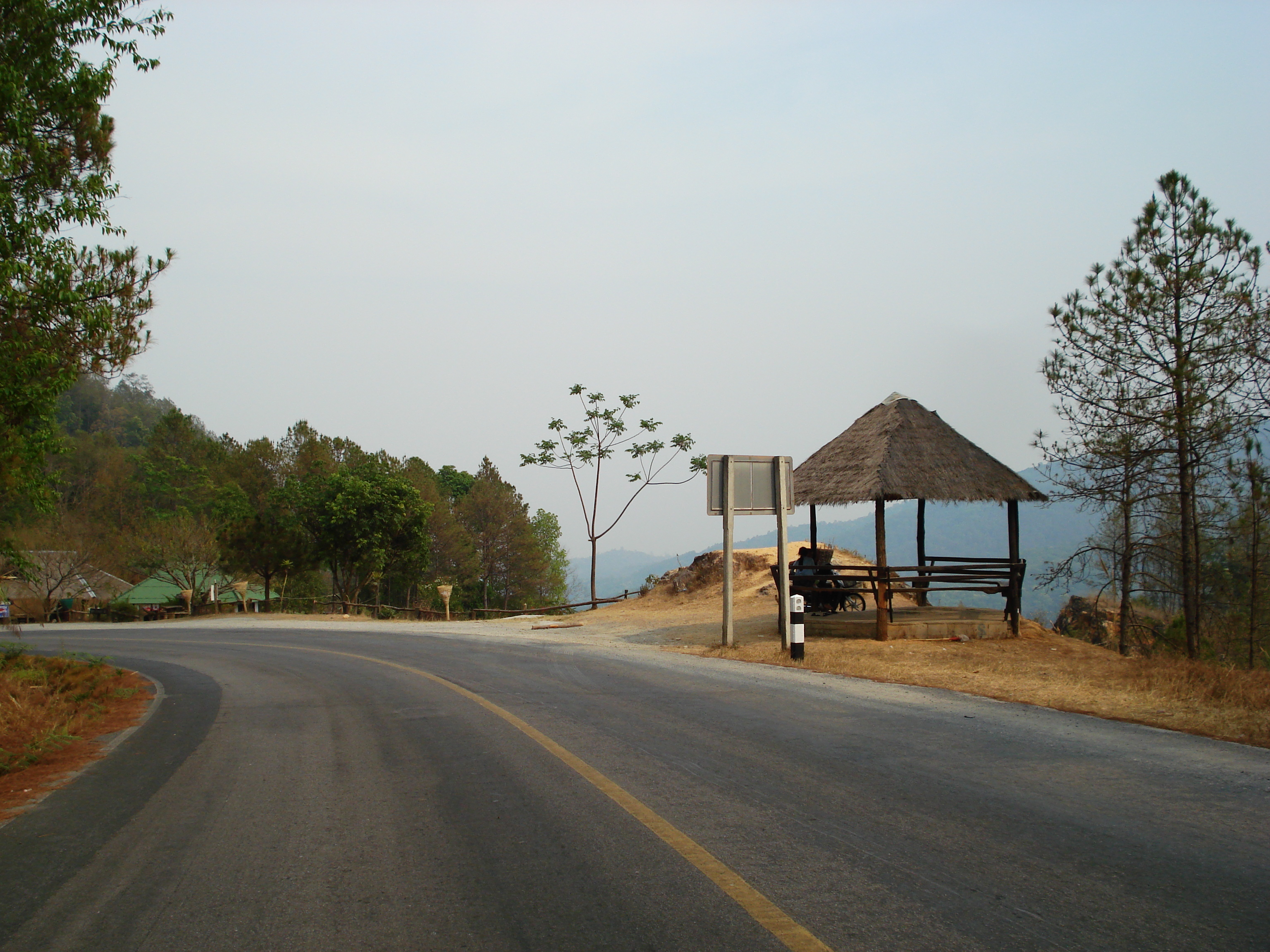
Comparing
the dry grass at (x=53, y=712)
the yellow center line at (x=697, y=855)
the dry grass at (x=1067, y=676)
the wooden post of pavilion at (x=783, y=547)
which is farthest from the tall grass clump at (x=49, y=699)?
the wooden post of pavilion at (x=783, y=547)

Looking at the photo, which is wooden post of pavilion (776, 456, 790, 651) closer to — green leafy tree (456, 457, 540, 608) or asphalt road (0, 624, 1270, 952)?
asphalt road (0, 624, 1270, 952)

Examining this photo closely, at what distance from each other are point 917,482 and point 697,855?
14288mm

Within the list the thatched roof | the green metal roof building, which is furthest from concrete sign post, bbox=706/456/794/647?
the green metal roof building

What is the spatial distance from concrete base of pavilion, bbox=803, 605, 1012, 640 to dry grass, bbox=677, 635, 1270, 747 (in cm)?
38

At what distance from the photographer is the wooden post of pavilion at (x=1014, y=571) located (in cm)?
1777

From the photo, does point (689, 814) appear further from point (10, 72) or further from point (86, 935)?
point (10, 72)

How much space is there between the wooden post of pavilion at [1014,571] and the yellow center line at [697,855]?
42.0ft

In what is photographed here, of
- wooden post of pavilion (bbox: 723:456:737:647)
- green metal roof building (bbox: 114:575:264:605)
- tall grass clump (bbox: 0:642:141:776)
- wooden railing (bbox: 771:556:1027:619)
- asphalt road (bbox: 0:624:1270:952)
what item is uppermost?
wooden post of pavilion (bbox: 723:456:737:647)

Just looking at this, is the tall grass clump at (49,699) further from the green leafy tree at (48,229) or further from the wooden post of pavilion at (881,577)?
the wooden post of pavilion at (881,577)

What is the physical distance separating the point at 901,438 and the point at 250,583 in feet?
151

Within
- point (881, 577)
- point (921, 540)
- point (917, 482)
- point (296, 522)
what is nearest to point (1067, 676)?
point (881, 577)

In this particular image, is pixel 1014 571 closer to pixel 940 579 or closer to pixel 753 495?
pixel 940 579

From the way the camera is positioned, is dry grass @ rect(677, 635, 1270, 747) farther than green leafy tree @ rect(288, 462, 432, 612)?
No

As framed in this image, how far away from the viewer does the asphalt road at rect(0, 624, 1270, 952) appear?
354 centimetres
